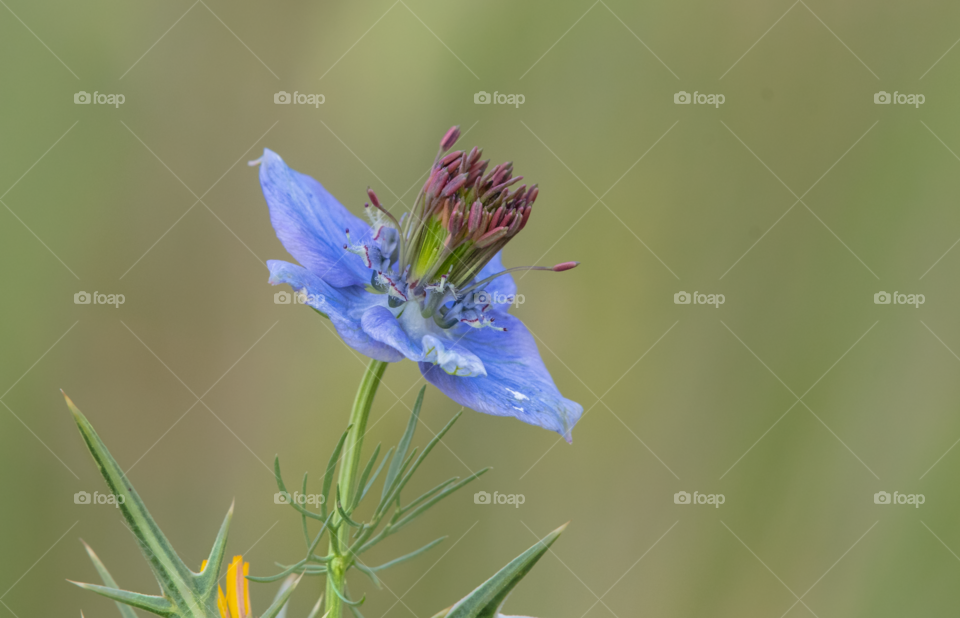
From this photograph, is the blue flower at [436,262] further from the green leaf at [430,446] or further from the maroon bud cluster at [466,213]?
the green leaf at [430,446]

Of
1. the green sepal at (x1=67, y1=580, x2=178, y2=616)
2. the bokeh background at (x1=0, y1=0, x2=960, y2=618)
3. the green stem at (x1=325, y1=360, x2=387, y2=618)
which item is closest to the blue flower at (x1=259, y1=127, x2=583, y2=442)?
the green stem at (x1=325, y1=360, x2=387, y2=618)

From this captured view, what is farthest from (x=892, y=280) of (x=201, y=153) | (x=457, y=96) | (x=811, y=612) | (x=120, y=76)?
(x=120, y=76)

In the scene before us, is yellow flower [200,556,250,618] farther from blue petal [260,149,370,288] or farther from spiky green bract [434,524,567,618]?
blue petal [260,149,370,288]

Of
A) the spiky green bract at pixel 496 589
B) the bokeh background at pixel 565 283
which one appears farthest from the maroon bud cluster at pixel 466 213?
the bokeh background at pixel 565 283

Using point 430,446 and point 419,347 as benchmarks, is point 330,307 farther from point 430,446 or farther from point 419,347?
point 430,446

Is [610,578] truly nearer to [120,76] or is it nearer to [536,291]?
[536,291]

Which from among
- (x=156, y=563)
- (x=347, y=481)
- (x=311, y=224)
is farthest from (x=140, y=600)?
(x=311, y=224)
